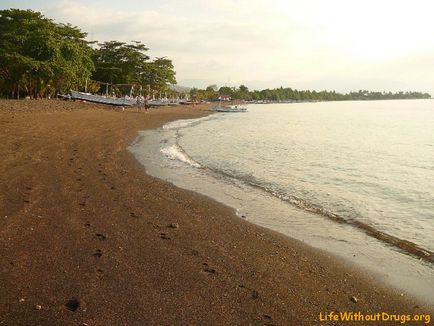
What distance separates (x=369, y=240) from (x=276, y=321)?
194 inches

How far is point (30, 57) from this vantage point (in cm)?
3962

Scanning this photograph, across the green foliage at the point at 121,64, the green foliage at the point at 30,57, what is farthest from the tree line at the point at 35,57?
the green foliage at the point at 121,64

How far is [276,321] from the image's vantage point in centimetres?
468

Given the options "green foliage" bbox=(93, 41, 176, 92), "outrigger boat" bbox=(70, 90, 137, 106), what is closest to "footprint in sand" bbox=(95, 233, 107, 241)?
"outrigger boat" bbox=(70, 90, 137, 106)

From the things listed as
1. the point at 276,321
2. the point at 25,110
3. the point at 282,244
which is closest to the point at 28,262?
the point at 276,321

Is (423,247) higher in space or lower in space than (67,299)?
lower

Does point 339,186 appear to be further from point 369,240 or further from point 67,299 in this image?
point 67,299

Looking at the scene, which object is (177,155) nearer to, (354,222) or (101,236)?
(354,222)

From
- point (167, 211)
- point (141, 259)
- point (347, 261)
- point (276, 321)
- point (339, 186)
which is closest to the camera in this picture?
point (276, 321)

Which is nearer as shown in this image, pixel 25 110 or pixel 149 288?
pixel 149 288

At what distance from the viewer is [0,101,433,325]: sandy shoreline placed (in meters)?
4.66

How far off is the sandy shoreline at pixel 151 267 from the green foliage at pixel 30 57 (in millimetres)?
33069

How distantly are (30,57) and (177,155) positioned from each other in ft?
A: 93.1

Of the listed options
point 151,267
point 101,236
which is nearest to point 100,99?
point 101,236
